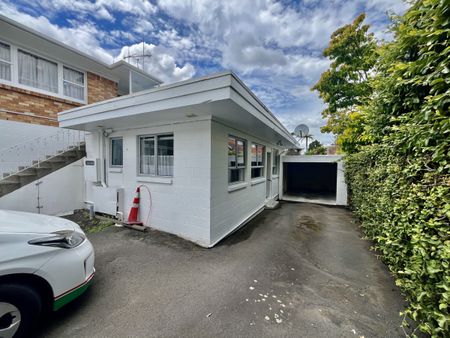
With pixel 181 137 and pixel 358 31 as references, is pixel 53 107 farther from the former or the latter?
pixel 358 31

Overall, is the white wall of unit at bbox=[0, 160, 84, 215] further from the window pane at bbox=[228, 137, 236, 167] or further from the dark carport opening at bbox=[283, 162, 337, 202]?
the dark carport opening at bbox=[283, 162, 337, 202]

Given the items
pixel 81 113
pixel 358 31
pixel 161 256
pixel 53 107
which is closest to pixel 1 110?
pixel 53 107

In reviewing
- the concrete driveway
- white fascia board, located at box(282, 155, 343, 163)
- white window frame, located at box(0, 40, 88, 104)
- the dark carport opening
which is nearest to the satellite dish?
the dark carport opening

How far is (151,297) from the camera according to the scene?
2514mm

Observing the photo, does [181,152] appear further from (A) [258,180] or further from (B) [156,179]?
(A) [258,180]

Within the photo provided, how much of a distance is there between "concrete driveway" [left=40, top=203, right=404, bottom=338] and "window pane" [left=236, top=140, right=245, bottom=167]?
2.30m

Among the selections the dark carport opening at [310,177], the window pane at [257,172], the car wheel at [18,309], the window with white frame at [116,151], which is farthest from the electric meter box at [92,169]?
the dark carport opening at [310,177]

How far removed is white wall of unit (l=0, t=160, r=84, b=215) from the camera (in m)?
5.84

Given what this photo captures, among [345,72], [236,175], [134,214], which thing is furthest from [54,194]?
[345,72]

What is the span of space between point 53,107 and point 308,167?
15.2 m

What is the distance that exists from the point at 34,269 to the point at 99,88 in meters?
9.20

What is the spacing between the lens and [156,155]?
4.93 meters

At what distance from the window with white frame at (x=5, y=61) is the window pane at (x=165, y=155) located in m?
6.02

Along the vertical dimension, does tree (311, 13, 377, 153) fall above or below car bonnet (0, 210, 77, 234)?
above
